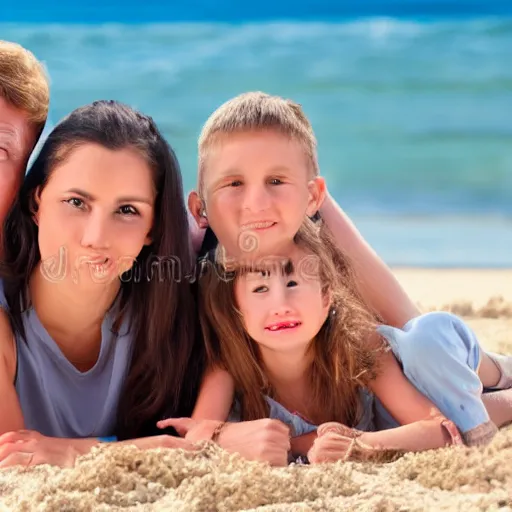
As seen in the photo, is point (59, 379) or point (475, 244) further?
point (475, 244)

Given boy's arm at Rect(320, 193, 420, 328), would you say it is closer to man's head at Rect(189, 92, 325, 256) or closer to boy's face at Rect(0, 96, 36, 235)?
man's head at Rect(189, 92, 325, 256)

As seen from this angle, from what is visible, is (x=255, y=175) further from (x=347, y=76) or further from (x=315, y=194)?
(x=347, y=76)

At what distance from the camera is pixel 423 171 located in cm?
954

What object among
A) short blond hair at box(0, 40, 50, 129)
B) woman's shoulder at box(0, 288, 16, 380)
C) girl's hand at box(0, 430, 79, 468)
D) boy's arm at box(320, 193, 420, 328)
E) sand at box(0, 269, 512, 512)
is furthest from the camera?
boy's arm at box(320, 193, 420, 328)

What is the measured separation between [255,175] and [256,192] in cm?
5

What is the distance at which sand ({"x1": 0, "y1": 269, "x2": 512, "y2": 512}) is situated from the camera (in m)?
1.46

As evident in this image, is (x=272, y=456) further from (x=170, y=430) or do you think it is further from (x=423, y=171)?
(x=423, y=171)

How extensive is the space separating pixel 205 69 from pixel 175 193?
9.90m

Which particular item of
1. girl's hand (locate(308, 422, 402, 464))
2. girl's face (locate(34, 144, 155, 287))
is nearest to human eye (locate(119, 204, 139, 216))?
girl's face (locate(34, 144, 155, 287))

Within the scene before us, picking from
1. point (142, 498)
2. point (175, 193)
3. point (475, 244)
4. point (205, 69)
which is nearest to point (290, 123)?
point (175, 193)

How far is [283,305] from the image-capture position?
6.36 feet

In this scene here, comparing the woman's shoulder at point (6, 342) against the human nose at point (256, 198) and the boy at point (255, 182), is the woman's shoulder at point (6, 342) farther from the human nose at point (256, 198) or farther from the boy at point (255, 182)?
the human nose at point (256, 198)

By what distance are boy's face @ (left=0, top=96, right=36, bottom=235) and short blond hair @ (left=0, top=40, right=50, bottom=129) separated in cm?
2

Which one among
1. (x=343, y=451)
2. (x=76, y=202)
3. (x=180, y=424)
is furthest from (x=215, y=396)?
(x=76, y=202)
